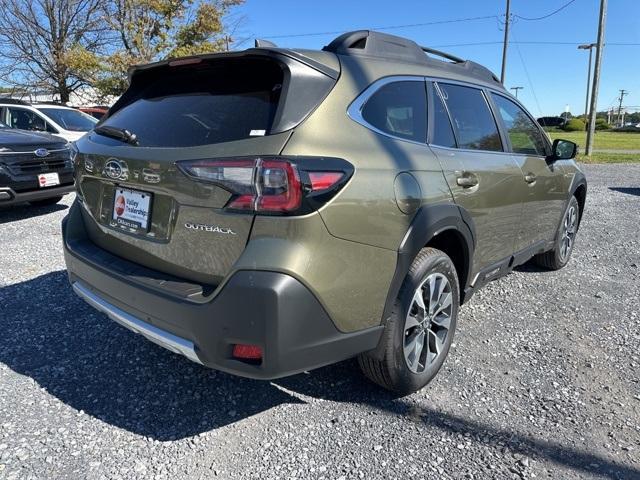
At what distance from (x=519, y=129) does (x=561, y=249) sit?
1595 millimetres

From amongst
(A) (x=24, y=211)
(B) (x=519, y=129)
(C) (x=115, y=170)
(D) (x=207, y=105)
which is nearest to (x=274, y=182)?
(D) (x=207, y=105)

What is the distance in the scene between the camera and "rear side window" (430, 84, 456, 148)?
2893mm

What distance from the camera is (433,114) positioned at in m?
2.93

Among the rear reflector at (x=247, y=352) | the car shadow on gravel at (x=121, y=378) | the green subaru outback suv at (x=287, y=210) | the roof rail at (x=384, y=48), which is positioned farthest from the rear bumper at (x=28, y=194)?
the rear reflector at (x=247, y=352)

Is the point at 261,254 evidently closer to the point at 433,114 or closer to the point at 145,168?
the point at 145,168

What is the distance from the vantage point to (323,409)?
2652 millimetres

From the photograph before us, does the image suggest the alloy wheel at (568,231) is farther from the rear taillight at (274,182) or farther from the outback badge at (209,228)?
the outback badge at (209,228)

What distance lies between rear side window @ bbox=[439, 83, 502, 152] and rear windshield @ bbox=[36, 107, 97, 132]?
9531 millimetres

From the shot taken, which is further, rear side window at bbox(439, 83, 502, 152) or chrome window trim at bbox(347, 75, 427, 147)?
rear side window at bbox(439, 83, 502, 152)

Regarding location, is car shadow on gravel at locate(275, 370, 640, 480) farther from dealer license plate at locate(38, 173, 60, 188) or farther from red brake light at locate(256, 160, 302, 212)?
dealer license plate at locate(38, 173, 60, 188)

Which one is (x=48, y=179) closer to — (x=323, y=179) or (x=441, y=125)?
(x=441, y=125)

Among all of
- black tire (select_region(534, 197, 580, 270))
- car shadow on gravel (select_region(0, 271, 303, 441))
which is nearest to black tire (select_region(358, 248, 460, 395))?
car shadow on gravel (select_region(0, 271, 303, 441))

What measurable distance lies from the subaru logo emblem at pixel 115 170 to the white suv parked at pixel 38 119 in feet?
27.1

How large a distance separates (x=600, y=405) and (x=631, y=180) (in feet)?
39.1
